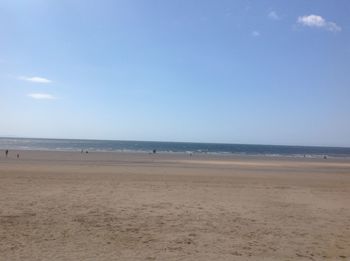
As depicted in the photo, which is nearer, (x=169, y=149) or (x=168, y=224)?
(x=168, y=224)

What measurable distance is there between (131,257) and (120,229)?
2.02 m

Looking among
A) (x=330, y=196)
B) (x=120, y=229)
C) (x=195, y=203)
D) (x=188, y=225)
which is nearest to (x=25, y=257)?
(x=120, y=229)

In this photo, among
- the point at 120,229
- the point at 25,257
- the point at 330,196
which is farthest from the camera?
the point at 330,196

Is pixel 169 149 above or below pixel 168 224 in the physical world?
above

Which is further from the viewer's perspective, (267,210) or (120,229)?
(267,210)

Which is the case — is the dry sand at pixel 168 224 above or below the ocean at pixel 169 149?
below

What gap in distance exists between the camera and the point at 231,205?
12.1m

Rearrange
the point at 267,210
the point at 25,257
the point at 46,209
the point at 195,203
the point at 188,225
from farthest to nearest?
the point at 195,203
the point at 267,210
the point at 46,209
the point at 188,225
the point at 25,257

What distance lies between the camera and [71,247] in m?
7.10

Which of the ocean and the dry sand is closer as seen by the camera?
the dry sand

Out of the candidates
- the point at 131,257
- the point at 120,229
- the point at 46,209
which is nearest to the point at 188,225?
the point at 120,229

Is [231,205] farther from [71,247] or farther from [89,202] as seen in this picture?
[71,247]

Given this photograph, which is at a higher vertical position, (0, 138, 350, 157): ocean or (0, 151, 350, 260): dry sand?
(0, 138, 350, 157): ocean

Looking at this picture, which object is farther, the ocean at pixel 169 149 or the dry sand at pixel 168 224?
the ocean at pixel 169 149
